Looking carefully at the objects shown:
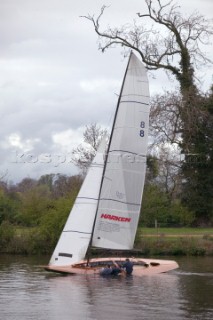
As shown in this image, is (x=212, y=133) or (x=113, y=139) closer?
(x=113, y=139)

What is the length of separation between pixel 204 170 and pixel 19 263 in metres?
21.3

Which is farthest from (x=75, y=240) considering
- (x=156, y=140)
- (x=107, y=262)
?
(x=156, y=140)

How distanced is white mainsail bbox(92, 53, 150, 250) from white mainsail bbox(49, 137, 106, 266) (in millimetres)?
405

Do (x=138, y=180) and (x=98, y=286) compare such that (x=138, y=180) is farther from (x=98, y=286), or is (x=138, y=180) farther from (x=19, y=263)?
(x=19, y=263)

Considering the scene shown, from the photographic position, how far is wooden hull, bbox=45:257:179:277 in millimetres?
33844

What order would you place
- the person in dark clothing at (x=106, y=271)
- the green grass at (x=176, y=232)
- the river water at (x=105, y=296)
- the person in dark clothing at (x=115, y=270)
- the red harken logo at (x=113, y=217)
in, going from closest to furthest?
the river water at (x=105, y=296)
the person in dark clothing at (x=106, y=271)
the person in dark clothing at (x=115, y=270)
the red harken logo at (x=113, y=217)
the green grass at (x=176, y=232)

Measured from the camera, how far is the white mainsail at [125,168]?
34875mm

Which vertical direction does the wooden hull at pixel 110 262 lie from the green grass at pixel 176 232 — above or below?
below

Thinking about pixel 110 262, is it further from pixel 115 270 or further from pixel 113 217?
pixel 113 217

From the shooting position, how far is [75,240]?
34125 millimetres

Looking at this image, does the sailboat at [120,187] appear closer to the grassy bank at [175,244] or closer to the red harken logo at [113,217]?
the red harken logo at [113,217]

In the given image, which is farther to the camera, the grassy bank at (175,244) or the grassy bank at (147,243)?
the grassy bank at (147,243)

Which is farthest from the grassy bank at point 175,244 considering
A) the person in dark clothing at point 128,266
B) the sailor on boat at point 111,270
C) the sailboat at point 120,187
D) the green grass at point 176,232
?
the sailor on boat at point 111,270

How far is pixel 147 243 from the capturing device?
48.0m
